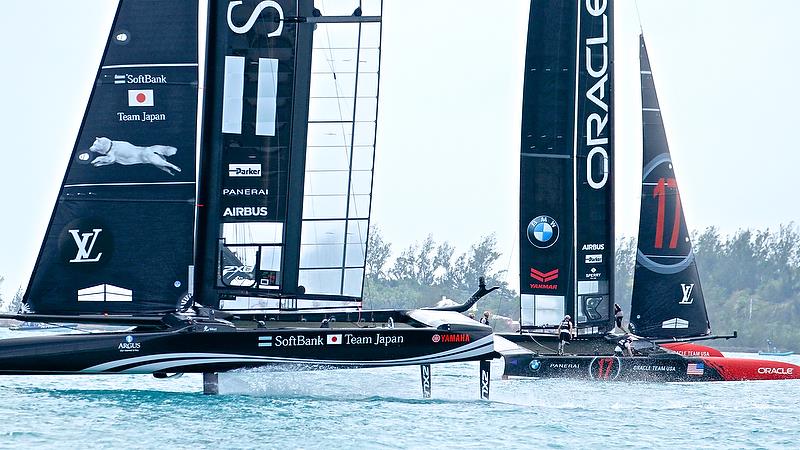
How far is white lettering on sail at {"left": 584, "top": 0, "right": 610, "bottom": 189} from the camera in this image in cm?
2798

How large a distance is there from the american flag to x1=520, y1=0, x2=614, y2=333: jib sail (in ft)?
8.13

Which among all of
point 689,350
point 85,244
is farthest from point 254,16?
point 689,350

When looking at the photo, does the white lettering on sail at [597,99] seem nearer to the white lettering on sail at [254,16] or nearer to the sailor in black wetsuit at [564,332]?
the sailor in black wetsuit at [564,332]

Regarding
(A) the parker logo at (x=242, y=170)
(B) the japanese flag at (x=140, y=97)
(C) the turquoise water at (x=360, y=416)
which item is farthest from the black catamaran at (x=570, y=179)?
(B) the japanese flag at (x=140, y=97)

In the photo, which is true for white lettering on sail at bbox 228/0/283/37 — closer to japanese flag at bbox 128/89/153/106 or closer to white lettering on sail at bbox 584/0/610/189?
japanese flag at bbox 128/89/153/106

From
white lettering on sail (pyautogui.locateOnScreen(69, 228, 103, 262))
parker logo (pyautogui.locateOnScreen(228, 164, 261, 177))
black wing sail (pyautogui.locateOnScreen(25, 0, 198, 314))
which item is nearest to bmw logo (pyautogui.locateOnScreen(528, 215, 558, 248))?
parker logo (pyautogui.locateOnScreen(228, 164, 261, 177))

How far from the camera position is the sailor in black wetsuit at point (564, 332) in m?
26.1

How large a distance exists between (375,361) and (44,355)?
14.8 ft

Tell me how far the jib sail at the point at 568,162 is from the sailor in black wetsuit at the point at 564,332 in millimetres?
895

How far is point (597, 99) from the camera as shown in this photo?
28.1 metres

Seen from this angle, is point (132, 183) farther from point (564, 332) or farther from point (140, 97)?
point (564, 332)

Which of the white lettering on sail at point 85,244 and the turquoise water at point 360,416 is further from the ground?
the white lettering on sail at point 85,244

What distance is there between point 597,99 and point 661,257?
14.0 feet

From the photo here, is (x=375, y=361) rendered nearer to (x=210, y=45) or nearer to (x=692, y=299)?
(x=210, y=45)
